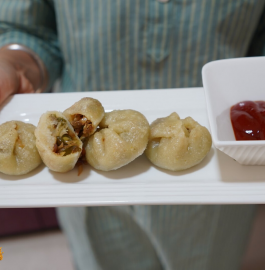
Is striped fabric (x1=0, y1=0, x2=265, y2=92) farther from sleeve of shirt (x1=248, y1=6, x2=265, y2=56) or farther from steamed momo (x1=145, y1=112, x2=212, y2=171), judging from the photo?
steamed momo (x1=145, y1=112, x2=212, y2=171)

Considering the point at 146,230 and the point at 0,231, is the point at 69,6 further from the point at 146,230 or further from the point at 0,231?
the point at 0,231

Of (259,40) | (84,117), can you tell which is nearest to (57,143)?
(84,117)

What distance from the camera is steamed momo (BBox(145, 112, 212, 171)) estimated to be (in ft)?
3.07

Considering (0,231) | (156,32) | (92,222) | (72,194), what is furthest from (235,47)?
(0,231)

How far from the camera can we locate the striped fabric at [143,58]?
1.33 meters

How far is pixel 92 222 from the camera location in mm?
1717

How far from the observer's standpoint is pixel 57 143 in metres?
0.91

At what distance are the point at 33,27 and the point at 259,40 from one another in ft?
3.84

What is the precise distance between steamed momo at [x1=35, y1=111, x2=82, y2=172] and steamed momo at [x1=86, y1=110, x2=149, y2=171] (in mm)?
62

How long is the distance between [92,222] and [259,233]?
156 centimetres

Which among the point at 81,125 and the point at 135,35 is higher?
the point at 135,35

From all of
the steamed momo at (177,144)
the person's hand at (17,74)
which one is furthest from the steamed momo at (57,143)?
the person's hand at (17,74)

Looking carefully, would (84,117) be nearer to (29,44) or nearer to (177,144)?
(177,144)

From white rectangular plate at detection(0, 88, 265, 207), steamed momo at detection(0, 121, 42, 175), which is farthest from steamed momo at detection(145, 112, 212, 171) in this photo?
steamed momo at detection(0, 121, 42, 175)
